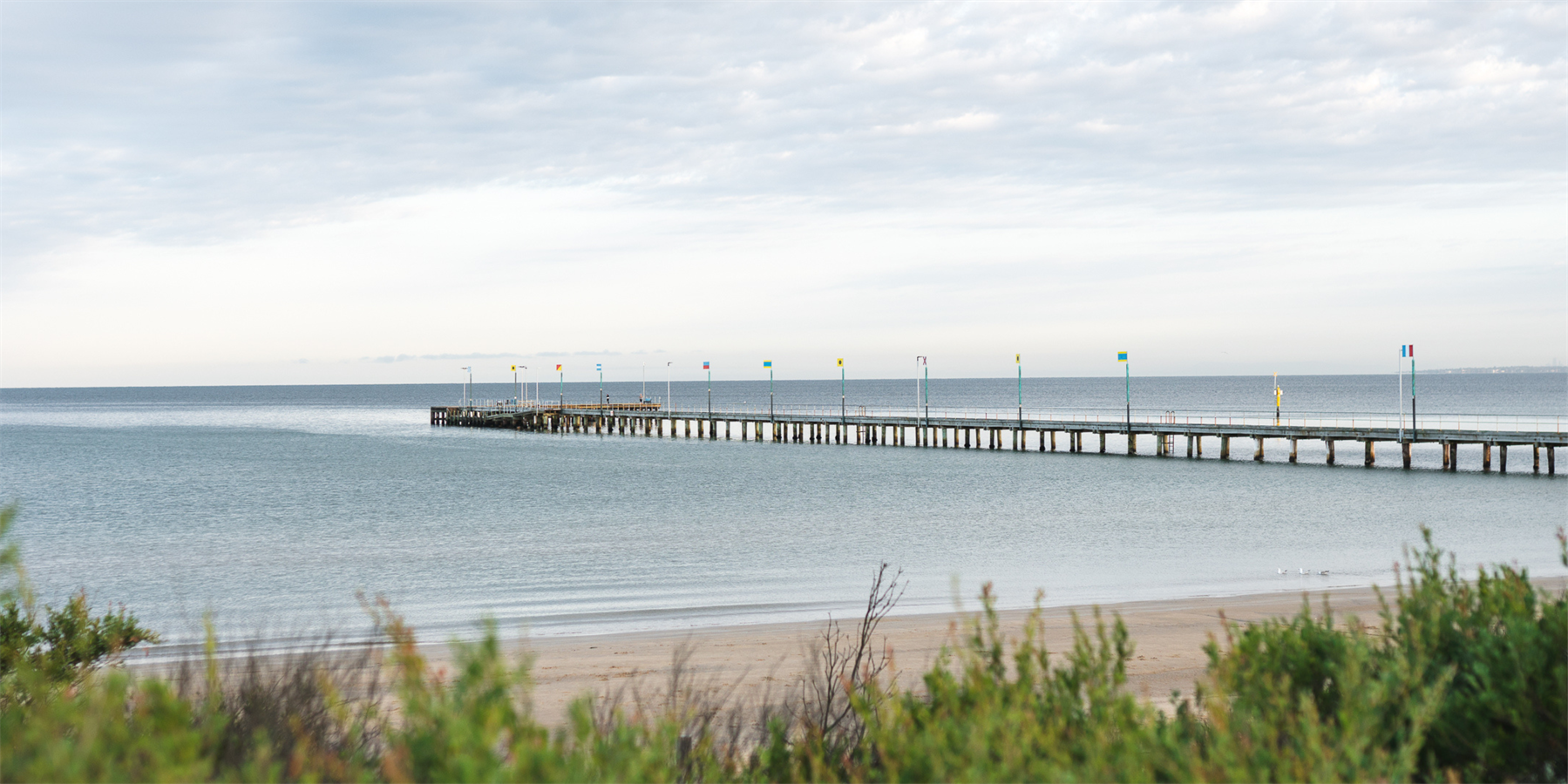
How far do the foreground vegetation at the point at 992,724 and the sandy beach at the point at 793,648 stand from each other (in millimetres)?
5397

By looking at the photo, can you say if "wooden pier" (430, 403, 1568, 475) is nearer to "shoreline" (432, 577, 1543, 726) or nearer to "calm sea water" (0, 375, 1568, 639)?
"calm sea water" (0, 375, 1568, 639)

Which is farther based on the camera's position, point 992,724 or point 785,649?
point 785,649

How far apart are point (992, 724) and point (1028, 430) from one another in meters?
70.0

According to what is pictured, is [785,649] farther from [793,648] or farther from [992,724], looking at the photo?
[992,724]

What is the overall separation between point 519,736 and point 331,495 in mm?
44682

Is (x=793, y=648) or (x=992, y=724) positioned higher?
(x=992, y=724)

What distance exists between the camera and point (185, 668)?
586 cm

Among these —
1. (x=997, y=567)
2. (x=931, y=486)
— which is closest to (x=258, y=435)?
(x=931, y=486)

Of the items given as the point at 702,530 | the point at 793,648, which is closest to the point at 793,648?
the point at 793,648

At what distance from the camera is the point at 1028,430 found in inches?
2840

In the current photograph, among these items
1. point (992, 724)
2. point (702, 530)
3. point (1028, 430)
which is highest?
point (992, 724)

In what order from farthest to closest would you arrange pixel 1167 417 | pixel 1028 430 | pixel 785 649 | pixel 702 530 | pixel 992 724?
pixel 1167 417
pixel 1028 430
pixel 702 530
pixel 785 649
pixel 992 724

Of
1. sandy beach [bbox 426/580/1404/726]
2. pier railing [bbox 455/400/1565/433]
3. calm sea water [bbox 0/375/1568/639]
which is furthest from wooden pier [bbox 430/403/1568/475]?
sandy beach [bbox 426/580/1404/726]

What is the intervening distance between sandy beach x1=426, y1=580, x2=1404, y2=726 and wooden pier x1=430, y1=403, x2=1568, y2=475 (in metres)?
34.8
